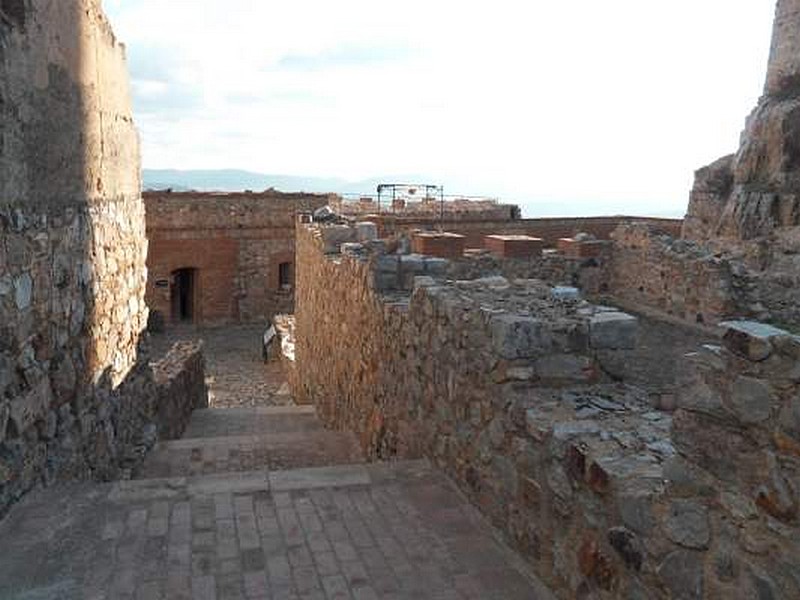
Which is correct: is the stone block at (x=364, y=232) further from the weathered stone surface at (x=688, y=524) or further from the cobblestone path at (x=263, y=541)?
the weathered stone surface at (x=688, y=524)

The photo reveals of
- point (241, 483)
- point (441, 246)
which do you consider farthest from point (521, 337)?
point (441, 246)

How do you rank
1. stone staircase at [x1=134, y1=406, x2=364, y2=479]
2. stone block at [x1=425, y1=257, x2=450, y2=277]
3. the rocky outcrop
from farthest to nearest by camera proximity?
1. the rocky outcrop
2. stone staircase at [x1=134, y1=406, x2=364, y2=479]
3. stone block at [x1=425, y1=257, x2=450, y2=277]

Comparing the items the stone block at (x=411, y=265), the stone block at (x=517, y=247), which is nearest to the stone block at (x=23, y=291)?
the stone block at (x=411, y=265)

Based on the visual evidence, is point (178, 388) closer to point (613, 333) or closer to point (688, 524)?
point (613, 333)

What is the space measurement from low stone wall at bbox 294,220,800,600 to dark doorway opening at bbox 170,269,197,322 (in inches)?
706

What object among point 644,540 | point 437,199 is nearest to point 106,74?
point 644,540

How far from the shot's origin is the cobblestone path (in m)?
3.53

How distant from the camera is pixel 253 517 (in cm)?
433

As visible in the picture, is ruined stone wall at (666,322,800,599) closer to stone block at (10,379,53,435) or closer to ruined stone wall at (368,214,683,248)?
stone block at (10,379,53,435)

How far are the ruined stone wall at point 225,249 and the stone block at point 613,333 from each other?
804 inches

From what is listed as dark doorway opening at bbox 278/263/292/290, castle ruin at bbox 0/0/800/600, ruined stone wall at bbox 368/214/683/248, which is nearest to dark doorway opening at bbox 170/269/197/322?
dark doorway opening at bbox 278/263/292/290

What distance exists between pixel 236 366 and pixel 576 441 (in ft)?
52.2

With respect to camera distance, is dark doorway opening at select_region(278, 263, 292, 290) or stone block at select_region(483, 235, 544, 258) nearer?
stone block at select_region(483, 235, 544, 258)

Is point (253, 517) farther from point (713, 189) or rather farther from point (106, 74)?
point (713, 189)
